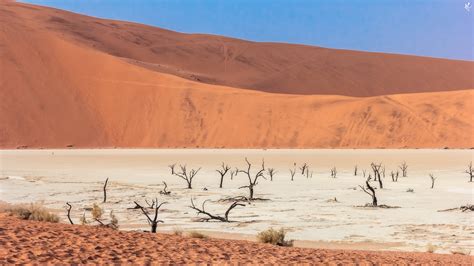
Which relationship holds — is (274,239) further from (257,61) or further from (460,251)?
(257,61)

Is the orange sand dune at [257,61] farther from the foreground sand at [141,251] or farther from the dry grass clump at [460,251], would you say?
the foreground sand at [141,251]

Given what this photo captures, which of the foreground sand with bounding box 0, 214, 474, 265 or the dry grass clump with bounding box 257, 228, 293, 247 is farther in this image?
the dry grass clump with bounding box 257, 228, 293, 247

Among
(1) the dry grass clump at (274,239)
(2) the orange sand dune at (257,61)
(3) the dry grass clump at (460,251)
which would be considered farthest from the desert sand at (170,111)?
(1) the dry grass clump at (274,239)

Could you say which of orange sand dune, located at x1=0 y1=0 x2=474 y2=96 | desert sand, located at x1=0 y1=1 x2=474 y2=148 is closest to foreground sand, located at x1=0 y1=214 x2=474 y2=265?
desert sand, located at x1=0 y1=1 x2=474 y2=148

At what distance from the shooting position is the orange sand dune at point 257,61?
94938 mm

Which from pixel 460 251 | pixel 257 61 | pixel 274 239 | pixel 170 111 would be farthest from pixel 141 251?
pixel 257 61

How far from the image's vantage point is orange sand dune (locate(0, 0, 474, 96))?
94.9 m

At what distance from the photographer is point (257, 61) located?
108875mm

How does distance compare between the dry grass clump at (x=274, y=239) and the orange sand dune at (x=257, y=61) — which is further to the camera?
the orange sand dune at (x=257, y=61)

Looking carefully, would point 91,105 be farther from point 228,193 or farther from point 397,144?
point 228,193

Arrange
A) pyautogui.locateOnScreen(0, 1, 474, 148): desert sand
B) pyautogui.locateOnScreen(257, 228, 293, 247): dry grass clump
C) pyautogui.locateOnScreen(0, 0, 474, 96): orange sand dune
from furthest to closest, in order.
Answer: pyautogui.locateOnScreen(0, 0, 474, 96): orange sand dune → pyautogui.locateOnScreen(0, 1, 474, 148): desert sand → pyautogui.locateOnScreen(257, 228, 293, 247): dry grass clump

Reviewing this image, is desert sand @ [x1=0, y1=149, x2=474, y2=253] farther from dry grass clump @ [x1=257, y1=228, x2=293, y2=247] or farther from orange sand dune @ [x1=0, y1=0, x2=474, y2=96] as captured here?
orange sand dune @ [x1=0, y1=0, x2=474, y2=96]

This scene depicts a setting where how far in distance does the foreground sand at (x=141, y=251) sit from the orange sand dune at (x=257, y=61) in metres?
75.0

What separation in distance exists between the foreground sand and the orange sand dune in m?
75.0
